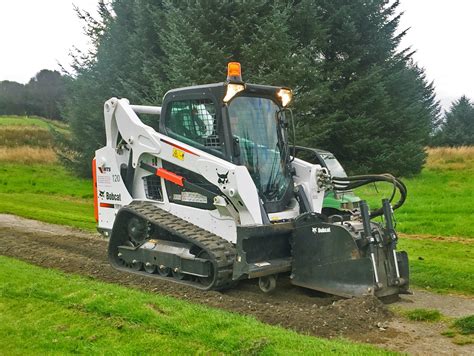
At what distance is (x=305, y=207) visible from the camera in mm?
8289

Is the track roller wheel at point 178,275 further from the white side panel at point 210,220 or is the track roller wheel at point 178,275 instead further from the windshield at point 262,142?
the windshield at point 262,142

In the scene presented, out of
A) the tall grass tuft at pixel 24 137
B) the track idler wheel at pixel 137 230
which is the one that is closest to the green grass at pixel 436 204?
the track idler wheel at pixel 137 230

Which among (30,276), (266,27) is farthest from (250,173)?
(266,27)

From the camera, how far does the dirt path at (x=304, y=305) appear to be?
18.7 feet

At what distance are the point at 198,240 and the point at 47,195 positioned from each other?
15.4m

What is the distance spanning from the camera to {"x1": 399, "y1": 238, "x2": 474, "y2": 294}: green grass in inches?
333

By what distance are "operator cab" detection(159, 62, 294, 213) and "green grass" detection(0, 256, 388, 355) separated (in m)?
2.14

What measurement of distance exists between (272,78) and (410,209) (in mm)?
5628

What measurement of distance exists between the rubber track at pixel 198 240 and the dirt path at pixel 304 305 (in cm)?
19

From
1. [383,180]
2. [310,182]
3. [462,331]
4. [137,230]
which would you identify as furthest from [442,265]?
[137,230]

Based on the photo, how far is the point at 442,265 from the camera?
927 cm

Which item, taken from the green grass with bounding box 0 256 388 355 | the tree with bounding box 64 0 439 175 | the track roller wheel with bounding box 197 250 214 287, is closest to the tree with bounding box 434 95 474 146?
the tree with bounding box 64 0 439 175

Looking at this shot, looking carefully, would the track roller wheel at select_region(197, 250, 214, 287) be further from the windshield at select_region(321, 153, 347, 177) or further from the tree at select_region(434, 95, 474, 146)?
the tree at select_region(434, 95, 474, 146)

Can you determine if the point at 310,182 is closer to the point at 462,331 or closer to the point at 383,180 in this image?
the point at 383,180
